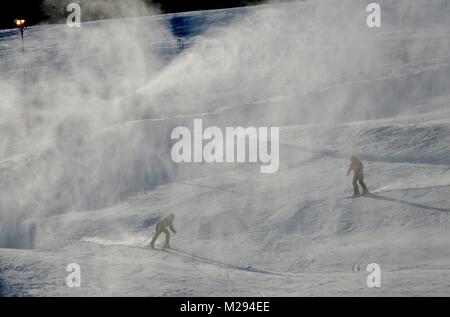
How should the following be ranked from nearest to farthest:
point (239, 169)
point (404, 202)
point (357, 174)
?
1. point (404, 202)
2. point (357, 174)
3. point (239, 169)

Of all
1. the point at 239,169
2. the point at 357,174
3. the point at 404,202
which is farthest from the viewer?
the point at 239,169

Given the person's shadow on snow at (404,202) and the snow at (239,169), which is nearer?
the snow at (239,169)

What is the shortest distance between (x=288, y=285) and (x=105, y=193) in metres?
7.60

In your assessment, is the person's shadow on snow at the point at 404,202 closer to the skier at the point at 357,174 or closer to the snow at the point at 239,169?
the snow at the point at 239,169

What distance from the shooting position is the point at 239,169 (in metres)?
18.0

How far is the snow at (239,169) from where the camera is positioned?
12023mm

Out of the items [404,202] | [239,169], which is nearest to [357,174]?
[404,202]

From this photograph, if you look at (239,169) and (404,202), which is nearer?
(404,202)

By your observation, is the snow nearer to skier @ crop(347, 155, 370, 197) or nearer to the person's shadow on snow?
the person's shadow on snow

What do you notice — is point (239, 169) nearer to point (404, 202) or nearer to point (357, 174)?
point (357, 174)

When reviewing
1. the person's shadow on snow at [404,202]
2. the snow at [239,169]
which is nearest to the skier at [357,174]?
the person's shadow on snow at [404,202]

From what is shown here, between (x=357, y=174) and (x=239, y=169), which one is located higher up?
(x=239, y=169)

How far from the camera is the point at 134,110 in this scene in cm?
2377

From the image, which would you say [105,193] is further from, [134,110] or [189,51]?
[189,51]
